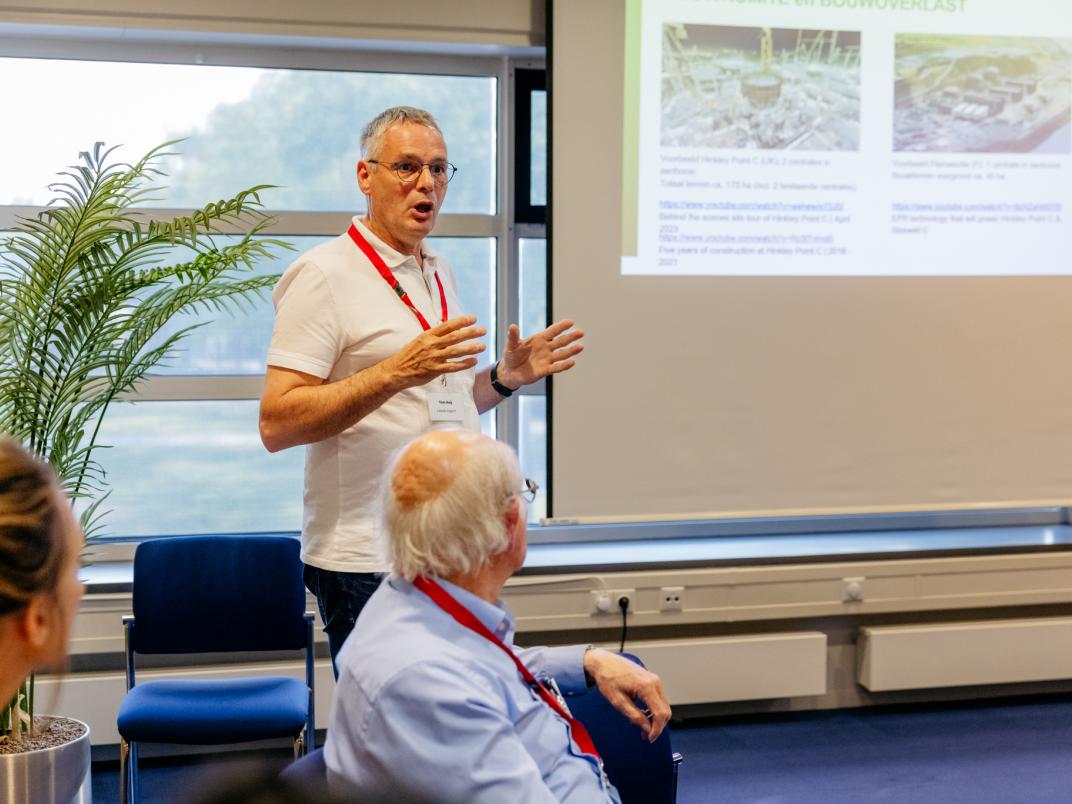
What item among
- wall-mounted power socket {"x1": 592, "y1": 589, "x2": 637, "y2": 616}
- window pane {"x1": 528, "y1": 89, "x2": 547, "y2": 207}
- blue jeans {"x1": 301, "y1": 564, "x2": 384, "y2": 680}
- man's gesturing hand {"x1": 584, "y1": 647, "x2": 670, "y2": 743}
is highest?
window pane {"x1": 528, "y1": 89, "x2": 547, "y2": 207}

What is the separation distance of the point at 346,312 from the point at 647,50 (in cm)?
200

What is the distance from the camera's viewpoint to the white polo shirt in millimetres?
2258

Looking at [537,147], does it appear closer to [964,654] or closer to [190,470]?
[190,470]

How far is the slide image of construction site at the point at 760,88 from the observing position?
389 cm

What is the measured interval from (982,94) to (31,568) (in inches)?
154

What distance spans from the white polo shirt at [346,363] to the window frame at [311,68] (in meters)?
1.66

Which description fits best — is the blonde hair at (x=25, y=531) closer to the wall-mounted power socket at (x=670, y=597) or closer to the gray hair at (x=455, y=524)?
the gray hair at (x=455, y=524)

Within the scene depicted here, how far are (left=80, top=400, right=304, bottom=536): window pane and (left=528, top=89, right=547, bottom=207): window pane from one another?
1239mm

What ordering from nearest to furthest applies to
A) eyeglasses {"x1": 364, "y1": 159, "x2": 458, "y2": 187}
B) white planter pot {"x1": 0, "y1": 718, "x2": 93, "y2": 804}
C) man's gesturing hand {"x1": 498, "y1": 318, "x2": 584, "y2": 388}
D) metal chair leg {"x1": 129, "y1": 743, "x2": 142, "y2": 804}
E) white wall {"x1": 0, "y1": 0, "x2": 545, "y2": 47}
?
eyeglasses {"x1": 364, "y1": 159, "x2": 458, "y2": 187} < man's gesturing hand {"x1": 498, "y1": 318, "x2": 584, "y2": 388} < white planter pot {"x1": 0, "y1": 718, "x2": 93, "y2": 804} < metal chair leg {"x1": 129, "y1": 743, "x2": 142, "y2": 804} < white wall {"x1": 0, "y1": 0, "x2": 545, "y2": 47}

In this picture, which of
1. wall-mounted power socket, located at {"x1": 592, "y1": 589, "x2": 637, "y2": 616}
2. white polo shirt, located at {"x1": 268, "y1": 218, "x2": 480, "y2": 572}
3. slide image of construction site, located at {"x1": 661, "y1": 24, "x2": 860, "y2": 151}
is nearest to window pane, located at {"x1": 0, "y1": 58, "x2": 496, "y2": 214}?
slide image of construction site, located at {"x1": 661, "y1": 24, "x2": 860, "y2": 151}

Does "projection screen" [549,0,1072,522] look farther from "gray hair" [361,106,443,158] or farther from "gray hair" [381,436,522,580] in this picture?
"gray hair" [381,436,522,580]

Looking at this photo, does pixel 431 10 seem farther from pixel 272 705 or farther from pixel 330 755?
pixel 330 755

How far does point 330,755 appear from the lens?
1.61 m

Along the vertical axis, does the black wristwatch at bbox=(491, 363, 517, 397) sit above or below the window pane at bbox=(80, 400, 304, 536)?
above
